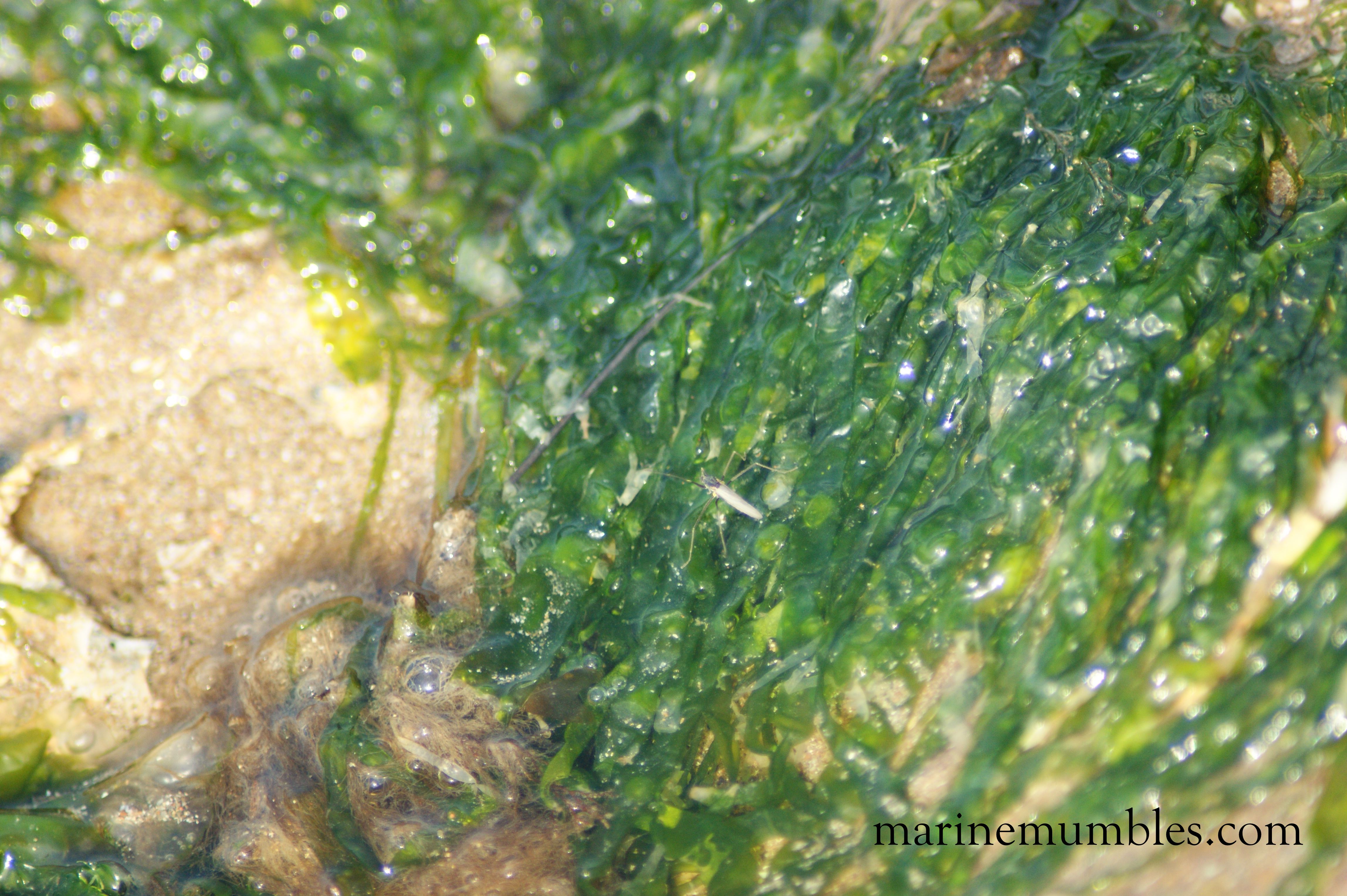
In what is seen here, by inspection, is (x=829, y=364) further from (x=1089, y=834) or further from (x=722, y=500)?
(x=1089, y=834)

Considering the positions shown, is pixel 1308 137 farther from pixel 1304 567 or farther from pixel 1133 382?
pixel 1304 567

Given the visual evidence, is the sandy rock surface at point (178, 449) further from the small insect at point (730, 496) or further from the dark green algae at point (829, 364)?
the small insect at point (730, 496)

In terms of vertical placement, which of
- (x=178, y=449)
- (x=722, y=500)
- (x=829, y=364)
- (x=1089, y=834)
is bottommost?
(x=1089, y=834)

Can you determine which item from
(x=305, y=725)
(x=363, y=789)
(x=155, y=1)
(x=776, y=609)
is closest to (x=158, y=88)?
(x=155, y=1)

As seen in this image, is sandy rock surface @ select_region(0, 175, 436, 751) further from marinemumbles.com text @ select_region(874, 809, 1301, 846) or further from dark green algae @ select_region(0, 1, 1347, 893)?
marinemumbles.com text @ select_region(874, 809, 1301, 846)

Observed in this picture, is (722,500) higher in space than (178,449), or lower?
lower

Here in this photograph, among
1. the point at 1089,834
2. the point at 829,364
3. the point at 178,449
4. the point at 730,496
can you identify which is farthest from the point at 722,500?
the point at 178,449
